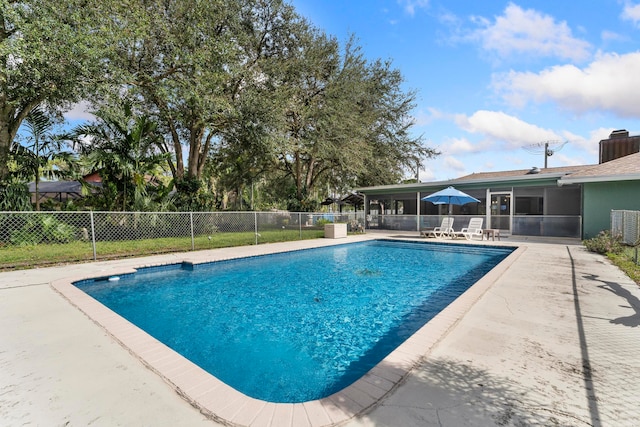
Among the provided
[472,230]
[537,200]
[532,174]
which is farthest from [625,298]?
[537,200]

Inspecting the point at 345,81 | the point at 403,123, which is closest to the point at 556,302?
the point at 345,81

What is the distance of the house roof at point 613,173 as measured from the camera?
10492mm

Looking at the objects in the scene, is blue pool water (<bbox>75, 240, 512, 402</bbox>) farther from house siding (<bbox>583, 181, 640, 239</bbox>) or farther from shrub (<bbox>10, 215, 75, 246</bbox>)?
house siding (<bbox>583, 181, 640, 239</bbox>)

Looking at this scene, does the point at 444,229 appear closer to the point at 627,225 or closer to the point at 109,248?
the point at 627,225

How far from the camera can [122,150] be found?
11773 millimetres

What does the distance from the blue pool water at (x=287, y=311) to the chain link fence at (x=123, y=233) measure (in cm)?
258

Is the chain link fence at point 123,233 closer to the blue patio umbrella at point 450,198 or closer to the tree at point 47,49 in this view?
the tree at point 47,49

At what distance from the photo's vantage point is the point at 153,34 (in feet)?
35.2

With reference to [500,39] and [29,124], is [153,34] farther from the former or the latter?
[500,39]

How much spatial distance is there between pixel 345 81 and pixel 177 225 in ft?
39.5

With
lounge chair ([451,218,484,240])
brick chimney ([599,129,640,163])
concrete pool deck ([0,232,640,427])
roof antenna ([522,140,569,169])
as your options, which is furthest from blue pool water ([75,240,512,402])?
roof antenna ([522,140,569,169])

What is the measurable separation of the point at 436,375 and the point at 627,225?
448 inches

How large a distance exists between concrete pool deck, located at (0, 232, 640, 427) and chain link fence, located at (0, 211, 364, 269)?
5016 mm

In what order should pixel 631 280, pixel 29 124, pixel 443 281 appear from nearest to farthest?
pixel 631 280 < pixel 443 281 < pixel 29 124
